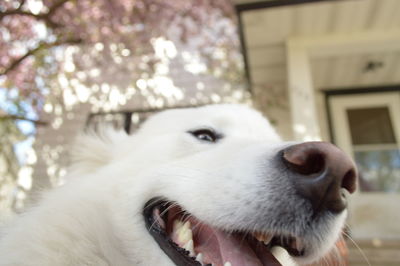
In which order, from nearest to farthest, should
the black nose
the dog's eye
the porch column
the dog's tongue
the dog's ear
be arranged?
the black nose
the dog's tongue
the dog's eye
the dog's ear
the porch column

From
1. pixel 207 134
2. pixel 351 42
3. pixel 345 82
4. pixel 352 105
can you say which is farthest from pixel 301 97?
pixel 207 134

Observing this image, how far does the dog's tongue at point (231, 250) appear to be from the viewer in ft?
3.30

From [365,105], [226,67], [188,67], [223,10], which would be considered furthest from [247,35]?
[365,105]

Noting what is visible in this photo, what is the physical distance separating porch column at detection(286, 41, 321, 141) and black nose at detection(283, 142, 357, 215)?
2.73m

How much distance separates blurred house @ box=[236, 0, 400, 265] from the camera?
12.7 feet

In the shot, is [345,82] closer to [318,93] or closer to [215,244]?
[318,93]

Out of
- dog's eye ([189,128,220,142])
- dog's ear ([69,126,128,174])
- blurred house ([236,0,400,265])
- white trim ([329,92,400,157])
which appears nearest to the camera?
dog's eye ([189,128,220,142])

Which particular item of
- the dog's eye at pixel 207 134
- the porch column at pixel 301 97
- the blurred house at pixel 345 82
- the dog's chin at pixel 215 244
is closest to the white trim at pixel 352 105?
the blurred house at pixel 345 82

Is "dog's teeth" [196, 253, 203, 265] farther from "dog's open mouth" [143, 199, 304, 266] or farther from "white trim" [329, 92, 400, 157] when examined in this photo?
"white trim" [329, 92, 400, 157]

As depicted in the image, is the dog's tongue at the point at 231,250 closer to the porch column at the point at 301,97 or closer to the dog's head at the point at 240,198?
the dog's head at the point at 240,198

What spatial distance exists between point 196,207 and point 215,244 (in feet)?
0.42

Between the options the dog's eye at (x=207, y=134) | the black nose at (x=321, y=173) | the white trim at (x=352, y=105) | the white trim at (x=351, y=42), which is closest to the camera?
the black nose at (x=321, y=173)

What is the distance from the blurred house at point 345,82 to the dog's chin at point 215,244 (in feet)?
8.63

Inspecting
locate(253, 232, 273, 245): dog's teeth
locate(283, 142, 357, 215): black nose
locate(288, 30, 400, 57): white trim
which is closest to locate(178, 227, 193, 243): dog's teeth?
locate(253, 232, 273, 245): dog's teeth
